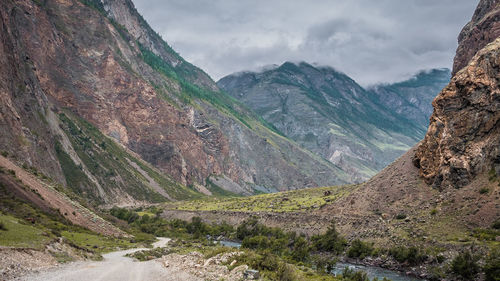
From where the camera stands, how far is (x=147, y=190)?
630ft

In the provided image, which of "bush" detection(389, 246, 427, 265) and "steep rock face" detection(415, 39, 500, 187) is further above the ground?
"steep rock face" detection(415, 39, 500, 187)

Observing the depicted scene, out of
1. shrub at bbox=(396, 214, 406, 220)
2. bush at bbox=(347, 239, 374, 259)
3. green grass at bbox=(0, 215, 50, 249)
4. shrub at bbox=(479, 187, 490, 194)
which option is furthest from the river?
green grass at bbox=(0, 215, 50, 249)

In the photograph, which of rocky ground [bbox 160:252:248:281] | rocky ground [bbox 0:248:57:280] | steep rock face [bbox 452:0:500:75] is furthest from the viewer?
steep rock face [bbox 452:0:500:75]

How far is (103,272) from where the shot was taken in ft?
111

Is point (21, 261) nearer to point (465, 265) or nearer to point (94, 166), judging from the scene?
point (465, 265)

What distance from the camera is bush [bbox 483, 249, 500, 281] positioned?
46656 millimetres

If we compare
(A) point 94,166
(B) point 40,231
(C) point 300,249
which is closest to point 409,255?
(C) point 300,249

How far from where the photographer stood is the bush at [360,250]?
71.4 metres

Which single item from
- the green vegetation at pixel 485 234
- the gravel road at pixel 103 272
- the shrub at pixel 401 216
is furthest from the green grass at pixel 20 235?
the shrub at pixel 401 216

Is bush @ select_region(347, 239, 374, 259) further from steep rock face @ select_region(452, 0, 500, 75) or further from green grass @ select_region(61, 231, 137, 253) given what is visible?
steep rock face @ select_region(452, 0, 500, 75)

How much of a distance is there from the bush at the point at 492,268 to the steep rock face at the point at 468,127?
25281 mm

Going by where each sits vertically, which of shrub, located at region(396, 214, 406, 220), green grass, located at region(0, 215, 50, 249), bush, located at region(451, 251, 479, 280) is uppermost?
shrub, located at region(396, 214, 406, 220)

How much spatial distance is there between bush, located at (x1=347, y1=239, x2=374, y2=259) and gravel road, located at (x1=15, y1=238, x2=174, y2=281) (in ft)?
142

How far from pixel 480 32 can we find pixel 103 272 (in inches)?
4588
